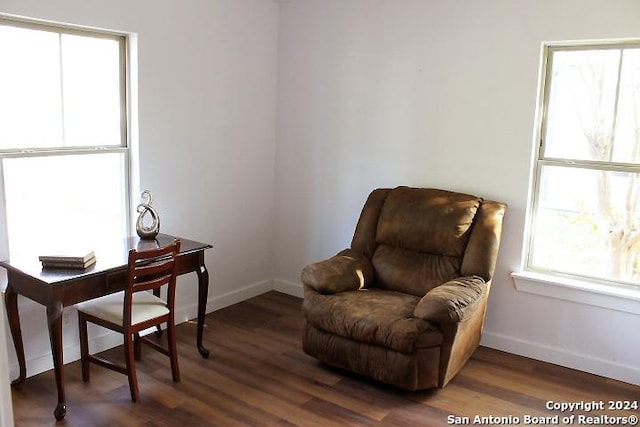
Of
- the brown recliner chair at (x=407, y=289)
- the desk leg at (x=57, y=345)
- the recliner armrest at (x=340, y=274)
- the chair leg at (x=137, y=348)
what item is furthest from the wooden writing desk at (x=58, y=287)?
the brown recliner chair at (x=407, y=289)

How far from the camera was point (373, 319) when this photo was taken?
3.12 meters

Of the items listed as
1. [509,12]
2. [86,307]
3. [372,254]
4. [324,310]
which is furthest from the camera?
[372,254]

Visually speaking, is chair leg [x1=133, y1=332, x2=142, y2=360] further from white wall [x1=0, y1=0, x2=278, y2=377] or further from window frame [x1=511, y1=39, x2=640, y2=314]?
window frame [x1=511, y1=39, x2=640, y2=314]

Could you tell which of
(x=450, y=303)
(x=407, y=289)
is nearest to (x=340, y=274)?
(x=407, y=289)

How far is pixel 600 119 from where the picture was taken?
11.3 feet

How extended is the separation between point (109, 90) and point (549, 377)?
10.6 ft

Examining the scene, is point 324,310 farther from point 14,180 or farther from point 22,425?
point 14,180

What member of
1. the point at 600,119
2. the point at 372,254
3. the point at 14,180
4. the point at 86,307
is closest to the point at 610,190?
the point at 600,119

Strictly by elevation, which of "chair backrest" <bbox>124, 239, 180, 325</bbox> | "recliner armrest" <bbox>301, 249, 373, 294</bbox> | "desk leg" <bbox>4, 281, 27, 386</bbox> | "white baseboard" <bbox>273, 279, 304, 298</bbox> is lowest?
"white baseboard" <bbox>273, 279, 304, 298</bbox>

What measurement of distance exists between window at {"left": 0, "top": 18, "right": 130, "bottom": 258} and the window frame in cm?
263

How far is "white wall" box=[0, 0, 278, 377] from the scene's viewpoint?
3406mm

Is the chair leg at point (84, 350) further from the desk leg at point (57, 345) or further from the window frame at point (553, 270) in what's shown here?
the window frame at point (553, 270)

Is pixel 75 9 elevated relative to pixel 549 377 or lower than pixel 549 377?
elevated

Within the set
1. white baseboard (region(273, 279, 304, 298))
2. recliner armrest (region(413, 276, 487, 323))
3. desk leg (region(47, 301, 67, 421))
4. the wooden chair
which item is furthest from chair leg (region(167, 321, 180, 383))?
white baseboard (region(273, 279, 304, 298))
